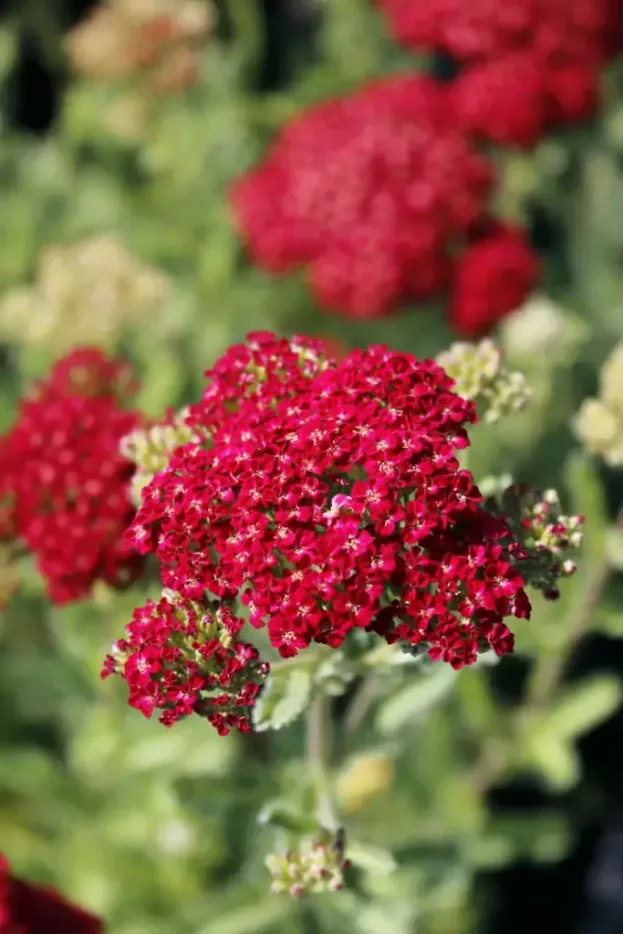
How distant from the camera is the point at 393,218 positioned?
1.68 m

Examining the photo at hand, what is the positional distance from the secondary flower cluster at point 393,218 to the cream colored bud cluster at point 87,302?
0.27m

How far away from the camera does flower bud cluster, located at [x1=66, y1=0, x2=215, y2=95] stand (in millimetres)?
2154

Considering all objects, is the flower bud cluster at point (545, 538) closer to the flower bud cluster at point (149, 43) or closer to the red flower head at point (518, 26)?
the red flower head at point (518, 26)

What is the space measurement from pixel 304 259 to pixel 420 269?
24 centimetres

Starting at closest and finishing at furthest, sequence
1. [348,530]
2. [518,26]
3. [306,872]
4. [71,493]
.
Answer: [348,530]
[306,872]
[71,493]
[518,26]

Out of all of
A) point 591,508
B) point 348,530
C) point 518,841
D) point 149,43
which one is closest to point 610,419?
point 591,508

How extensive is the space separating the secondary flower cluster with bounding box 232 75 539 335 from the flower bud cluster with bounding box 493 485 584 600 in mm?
876

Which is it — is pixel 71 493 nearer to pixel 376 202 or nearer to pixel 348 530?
pixel 348 530

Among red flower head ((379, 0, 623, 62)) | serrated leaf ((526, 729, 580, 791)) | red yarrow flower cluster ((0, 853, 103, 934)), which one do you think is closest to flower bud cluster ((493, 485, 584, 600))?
red yarrow flower cluster ((0, 853, 103, 934))

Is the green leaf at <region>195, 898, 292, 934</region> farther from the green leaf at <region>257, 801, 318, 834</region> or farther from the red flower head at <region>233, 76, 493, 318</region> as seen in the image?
the red flower head at <region>233, 76, 493, 318</region>

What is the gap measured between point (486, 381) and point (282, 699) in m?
0.33

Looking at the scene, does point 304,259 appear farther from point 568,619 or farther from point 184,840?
point 184,840

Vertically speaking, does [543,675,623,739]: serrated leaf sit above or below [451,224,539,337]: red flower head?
below

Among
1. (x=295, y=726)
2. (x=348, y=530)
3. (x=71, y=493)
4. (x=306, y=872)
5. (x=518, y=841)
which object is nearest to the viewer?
(x=348, y=530)
